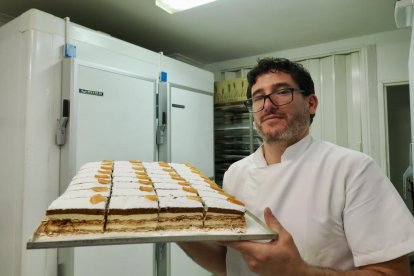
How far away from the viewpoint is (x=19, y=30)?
1.83m

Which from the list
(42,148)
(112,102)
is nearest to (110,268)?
(42,148)

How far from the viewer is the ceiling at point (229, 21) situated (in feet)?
7.86

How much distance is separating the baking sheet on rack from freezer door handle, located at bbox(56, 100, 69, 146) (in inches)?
51.2

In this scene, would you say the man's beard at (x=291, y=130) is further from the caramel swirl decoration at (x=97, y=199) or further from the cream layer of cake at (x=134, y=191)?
the caramel swirl decoration at (x=97, y=199)

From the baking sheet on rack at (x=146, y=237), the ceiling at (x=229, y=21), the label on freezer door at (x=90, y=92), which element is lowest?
the baking sheet on rack at (x=146, y=237)

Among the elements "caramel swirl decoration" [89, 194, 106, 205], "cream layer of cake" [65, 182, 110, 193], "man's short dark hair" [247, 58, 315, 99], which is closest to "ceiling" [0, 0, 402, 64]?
"man's short dark hair" [247, 58, 315, 99]

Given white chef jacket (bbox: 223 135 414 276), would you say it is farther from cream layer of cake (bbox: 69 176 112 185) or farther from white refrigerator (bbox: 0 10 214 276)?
white refrigerator (bbox: 0 10 214 276)

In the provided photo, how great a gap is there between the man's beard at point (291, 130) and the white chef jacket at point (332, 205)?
55mm

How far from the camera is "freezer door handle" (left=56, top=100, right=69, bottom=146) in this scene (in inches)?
72.9

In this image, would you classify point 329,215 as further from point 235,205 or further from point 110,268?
point 110,268

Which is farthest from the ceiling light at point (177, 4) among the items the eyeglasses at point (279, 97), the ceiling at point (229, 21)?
the eyeglasses at point (279, 97)

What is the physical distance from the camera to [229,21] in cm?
274

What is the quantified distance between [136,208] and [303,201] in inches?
24.9

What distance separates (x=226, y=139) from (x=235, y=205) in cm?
290
